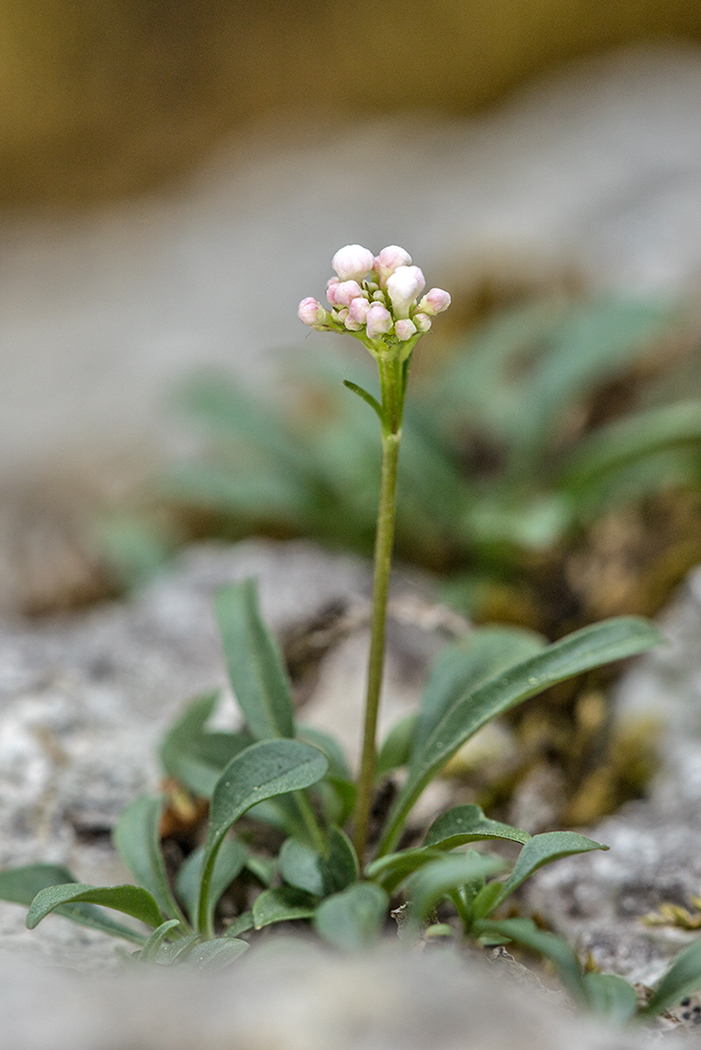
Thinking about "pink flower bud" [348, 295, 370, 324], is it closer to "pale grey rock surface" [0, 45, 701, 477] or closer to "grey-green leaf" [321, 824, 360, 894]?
"grey-green leaf" [321, 824, 360, 894]

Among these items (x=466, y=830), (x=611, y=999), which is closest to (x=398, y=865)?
(x=466, y=830)

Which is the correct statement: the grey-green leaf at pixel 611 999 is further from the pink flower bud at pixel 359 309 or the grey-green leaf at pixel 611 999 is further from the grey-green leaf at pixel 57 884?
the pink flower bud at pixel 359 309

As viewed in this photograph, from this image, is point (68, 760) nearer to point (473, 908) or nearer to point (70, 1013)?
point (473, 908)

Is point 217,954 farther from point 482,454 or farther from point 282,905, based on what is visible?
point 482,454

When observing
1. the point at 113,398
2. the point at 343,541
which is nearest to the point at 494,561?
the point at 343,541

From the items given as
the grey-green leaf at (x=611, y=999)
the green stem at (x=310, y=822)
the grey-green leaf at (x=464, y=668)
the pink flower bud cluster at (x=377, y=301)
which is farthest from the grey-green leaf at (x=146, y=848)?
the pink flower bud cluster at (x=377, y=301)

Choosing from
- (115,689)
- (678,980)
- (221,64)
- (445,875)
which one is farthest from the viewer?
(221,64)
